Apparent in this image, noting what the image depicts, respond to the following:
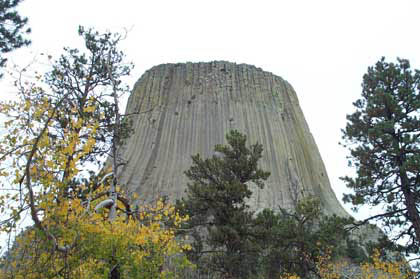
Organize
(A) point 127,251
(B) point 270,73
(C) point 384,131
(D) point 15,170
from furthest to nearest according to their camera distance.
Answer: (B) point 270,73 → (C) point 384,131 → (A) point 127,251 → (D) point 15,170

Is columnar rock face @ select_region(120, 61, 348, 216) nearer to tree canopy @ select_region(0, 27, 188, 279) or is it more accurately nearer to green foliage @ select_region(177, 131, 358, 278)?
green foliage @ select_region(177, 131, 358, 278)

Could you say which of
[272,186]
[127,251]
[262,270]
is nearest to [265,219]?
[262,270]

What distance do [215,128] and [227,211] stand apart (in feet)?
54.5

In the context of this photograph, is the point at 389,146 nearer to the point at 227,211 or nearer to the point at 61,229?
the point at 227,211

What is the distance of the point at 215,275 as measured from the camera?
1514 cm

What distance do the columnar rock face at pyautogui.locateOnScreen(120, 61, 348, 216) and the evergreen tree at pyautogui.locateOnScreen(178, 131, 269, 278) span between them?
9936 millimetres

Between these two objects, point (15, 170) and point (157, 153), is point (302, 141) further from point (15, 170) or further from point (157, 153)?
point (15, 170)

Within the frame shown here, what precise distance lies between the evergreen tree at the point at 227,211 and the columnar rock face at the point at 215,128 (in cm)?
994

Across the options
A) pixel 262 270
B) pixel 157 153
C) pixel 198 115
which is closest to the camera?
pixel 262 270

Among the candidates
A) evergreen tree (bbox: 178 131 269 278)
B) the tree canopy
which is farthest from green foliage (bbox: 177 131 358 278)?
the tree canopy

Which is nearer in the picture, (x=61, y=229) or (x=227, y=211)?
(x=61, y=229)

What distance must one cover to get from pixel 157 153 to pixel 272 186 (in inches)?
364

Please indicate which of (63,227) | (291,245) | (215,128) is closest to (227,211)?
(291,245)

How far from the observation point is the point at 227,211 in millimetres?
14211
